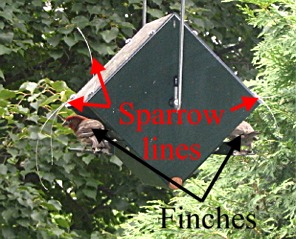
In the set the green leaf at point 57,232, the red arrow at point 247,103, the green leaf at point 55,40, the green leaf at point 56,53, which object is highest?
the green leaf at point 55,40

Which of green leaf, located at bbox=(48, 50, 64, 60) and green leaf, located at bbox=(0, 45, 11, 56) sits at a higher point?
green leaf, located at bbox=(0, 45, 11, 56)

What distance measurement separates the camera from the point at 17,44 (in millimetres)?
4328

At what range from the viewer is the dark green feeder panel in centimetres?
186

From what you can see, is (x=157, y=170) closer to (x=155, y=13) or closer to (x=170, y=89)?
(x=170, y=89)

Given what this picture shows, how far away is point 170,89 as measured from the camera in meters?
1.88

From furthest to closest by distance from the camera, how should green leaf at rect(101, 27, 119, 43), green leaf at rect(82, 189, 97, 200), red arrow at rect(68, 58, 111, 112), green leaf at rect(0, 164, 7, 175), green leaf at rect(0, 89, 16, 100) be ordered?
green leaf at rect(82, 189, 97, 200), green leaf at rect(101, 27, 119, 43), green leaf at rect(0, 164, 7, 175), green leaf at rect(0, 89, 16, 100), red arrow at rect(68, 58, 111, 112)

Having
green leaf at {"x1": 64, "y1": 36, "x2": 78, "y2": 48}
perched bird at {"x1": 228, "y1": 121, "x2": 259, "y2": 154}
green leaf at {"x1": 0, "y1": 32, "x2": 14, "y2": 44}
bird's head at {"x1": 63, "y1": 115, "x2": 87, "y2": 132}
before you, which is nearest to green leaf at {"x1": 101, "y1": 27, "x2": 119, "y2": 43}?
green leaf at {"x1": 64, "y1": 36, "x2": 78, "y2": 48}

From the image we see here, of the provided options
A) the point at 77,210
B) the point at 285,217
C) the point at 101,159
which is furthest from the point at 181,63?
the point at 77,210

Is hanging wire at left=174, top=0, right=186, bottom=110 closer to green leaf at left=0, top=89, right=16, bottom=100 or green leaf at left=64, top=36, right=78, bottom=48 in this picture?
green leaf at left=0, top=89, right=16, bottom=100

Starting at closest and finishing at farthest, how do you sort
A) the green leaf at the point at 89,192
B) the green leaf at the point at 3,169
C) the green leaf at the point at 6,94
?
the green leaf at the point at 6,94, the green leaf at the point at 3,169, the green leaf at the point at 89,192

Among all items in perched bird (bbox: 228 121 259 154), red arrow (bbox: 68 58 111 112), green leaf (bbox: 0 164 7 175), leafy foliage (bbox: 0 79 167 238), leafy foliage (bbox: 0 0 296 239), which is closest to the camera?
red arrow (bbox: 68 58 111 112)

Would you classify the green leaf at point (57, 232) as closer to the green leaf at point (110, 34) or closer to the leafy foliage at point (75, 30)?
the leafy foliage at point (75, 30)

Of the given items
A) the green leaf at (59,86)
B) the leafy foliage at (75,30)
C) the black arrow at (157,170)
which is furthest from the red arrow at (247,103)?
the leafy foliage at (75,30)

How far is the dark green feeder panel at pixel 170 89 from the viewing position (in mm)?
1855
